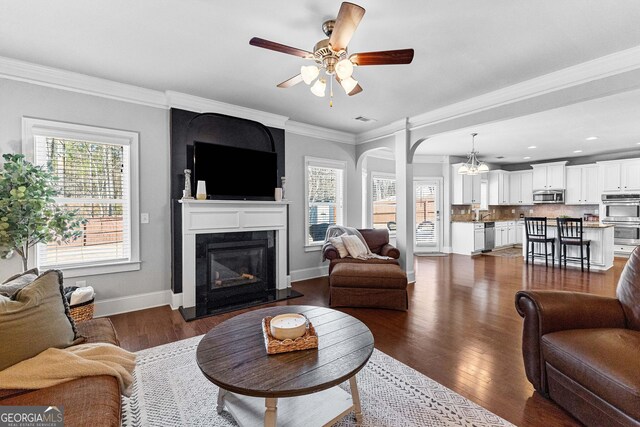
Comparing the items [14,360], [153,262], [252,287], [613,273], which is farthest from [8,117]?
[613,273]

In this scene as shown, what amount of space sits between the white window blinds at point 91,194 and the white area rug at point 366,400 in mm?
1643

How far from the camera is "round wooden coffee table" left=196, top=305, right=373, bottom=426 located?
4.15 ft

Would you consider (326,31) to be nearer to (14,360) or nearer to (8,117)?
(14,360)

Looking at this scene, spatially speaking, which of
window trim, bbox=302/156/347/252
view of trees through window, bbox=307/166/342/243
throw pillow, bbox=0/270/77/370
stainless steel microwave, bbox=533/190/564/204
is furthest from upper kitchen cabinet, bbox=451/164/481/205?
throw pillow, bbox=0/270/77/370

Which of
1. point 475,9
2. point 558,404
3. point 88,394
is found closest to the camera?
point 88,394

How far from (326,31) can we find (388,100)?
1.79m

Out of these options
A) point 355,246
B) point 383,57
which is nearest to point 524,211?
point 355,246

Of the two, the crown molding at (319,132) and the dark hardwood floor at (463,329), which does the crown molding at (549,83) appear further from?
the dark hardwood floor at (463,329)

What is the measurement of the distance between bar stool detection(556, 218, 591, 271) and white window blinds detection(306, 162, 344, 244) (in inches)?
175

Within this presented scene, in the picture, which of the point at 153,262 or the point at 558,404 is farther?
the point at 153,262

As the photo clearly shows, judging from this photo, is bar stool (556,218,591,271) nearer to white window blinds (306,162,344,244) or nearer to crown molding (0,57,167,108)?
white window blinds (306,162,344,244)

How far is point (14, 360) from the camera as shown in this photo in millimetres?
1264

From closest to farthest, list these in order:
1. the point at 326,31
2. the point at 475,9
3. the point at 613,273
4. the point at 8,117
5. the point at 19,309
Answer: the point at 19,309
the point at 475,9
the point at 326,31
the point at 8,117
the point at 613,273

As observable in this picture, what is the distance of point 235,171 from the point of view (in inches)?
154
